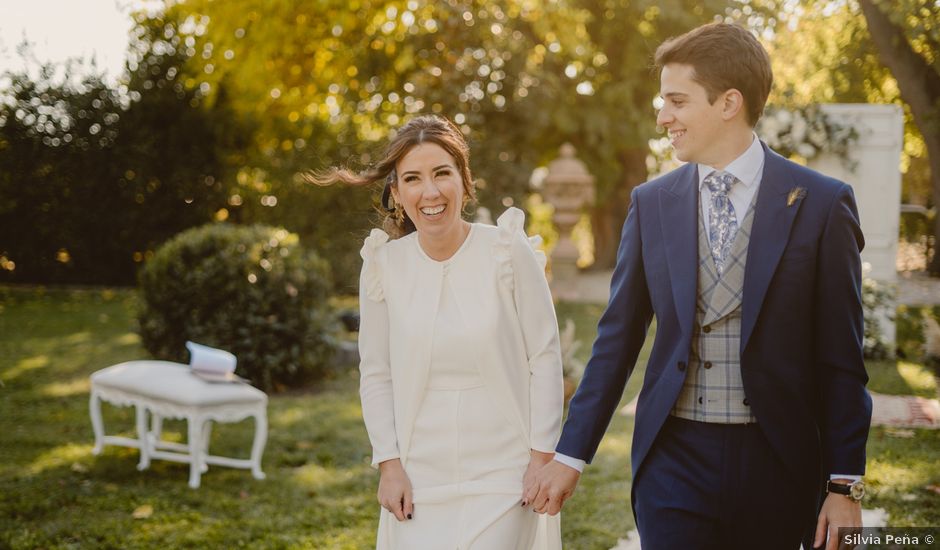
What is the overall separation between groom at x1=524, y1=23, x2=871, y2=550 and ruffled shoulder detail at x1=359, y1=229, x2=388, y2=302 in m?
0.72

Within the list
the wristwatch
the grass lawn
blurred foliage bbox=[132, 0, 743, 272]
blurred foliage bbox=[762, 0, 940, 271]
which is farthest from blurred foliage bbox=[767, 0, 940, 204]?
the wristwatch

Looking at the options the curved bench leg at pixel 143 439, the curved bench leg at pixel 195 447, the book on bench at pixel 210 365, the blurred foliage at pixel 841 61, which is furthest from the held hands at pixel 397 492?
the blurred foliage at pixel 841 61

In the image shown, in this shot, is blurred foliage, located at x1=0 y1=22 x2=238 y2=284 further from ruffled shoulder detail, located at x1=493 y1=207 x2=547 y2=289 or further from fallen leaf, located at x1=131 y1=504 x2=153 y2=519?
ruffled shoulder detail, located at x1=493 y1=207 x2=547 y2=289

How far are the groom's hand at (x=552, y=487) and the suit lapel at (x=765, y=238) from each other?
1.97ft

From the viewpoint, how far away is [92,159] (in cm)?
1540

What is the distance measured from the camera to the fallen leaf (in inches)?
212

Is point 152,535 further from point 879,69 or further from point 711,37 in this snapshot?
point 879,69

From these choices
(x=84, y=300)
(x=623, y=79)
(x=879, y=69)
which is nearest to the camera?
(x=879, y=69)

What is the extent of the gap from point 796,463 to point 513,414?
2.59 ft

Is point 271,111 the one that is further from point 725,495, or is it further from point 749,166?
point 725,495

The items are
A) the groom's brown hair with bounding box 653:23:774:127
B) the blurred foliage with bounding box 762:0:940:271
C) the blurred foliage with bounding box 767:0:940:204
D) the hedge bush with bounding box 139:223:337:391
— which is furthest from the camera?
the blurred foliage with bounding box 767:0:940:204

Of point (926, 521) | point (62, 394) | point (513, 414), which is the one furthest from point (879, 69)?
point (513, 414)

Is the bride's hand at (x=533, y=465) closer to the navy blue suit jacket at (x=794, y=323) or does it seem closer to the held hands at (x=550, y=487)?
the held hands at (x=550, y=487)

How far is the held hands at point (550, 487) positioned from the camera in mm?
2604
